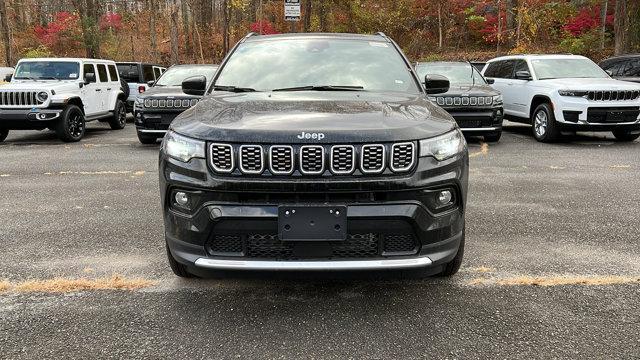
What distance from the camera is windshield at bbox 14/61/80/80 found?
37.6 ft

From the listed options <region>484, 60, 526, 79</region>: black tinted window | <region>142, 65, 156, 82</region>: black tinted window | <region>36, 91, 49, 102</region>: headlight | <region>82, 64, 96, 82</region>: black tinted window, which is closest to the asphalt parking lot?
<region>36, 91, 49, 102</region>: headlight

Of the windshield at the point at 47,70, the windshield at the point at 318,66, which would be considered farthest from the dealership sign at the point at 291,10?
the windshield at the point at 318,66

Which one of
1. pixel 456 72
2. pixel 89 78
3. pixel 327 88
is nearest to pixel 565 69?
pixel 456 72

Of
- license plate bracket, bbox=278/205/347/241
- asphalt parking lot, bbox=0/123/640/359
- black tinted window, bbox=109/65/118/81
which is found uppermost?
black tinted window, bbox=109/65/118/81

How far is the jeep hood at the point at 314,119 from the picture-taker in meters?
2.77

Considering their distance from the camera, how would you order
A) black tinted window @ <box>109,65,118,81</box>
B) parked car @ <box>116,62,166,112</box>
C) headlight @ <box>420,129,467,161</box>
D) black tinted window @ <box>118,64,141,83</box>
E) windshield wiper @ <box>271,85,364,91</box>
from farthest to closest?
black tinted window @ <box>118,64,141,83</box> < parked car @ <box>116,62,166,112</box> < black tinted window @ <box>109,65,118,81</box> < windshield wiper @ <box>271,85,364,91</box> < headlight @ <box>420,129,467,161</box>

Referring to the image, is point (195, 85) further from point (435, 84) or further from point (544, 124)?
point (544, 124)

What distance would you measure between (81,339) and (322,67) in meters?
2.51

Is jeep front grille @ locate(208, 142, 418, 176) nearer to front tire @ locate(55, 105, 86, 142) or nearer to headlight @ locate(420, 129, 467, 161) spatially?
headlight @ locate(420, 129, 467, 161)

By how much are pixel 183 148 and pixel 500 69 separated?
10.8m

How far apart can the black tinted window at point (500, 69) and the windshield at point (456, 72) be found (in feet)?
3.48

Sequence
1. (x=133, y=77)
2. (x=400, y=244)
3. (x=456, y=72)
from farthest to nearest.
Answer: (x=133, y=77) → (x=456, y=72) → (x=400, y=244)

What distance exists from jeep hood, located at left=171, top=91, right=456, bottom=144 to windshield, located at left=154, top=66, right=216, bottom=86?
802 centimetres

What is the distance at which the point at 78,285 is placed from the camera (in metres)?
3.53
